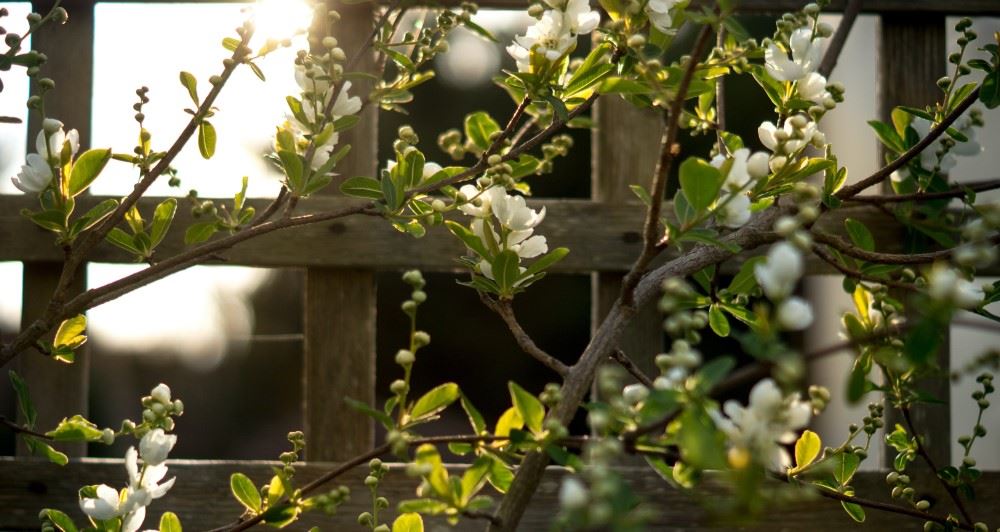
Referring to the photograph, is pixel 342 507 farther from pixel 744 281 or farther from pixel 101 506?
pixel 744 281

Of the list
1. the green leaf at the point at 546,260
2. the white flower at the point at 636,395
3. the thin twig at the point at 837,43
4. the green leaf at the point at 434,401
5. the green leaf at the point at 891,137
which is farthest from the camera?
the thin twig at the point at 837,43

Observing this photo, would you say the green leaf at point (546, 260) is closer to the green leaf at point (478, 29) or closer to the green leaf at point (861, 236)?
the green leaf at point (478, 29)

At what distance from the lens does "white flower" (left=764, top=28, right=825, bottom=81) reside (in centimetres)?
84

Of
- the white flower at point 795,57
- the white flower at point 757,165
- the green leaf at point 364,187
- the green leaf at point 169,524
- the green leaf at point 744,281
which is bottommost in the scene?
the green leaf at point 169,524

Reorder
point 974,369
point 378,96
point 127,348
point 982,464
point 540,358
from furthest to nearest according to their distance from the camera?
point 127,348 → point 982,464 → point 378,96 → point 540,358 → point 974,369

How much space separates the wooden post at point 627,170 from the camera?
4.66 feet

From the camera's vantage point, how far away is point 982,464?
2729 millimetres

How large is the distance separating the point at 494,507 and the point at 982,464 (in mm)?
1969

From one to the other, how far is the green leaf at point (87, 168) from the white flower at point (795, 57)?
1.91 feet

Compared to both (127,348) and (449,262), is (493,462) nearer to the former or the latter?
(449,262)

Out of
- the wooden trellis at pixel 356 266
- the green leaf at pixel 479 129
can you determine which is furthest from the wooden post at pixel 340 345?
the green leaf at pixel 479 129

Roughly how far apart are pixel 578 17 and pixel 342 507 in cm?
83

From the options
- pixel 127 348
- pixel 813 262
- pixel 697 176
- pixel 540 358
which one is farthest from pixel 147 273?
pixel 127 348

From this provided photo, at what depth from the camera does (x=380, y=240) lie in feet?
4.55
